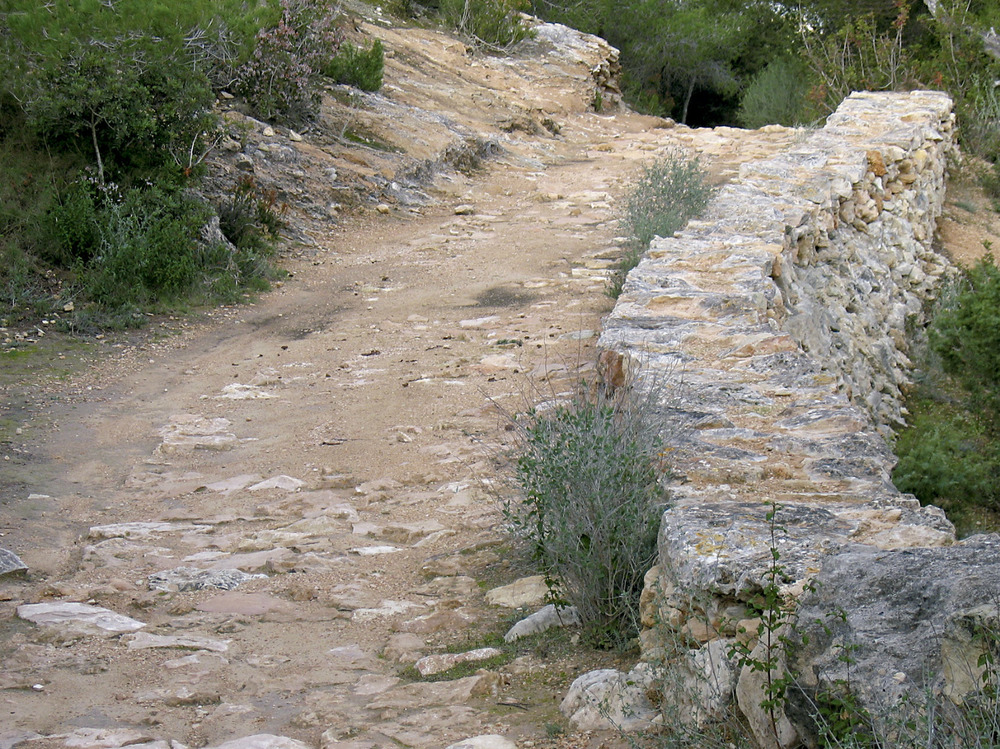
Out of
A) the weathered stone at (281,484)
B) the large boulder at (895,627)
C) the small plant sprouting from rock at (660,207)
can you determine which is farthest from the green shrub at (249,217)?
the large boulder at (895,627)

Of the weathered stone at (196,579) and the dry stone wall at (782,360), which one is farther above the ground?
the dry stone wall at (782,360)

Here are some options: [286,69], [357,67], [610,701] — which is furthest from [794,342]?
[357,67]

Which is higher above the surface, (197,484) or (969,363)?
(969,363)

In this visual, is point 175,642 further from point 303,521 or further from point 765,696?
point 765,696

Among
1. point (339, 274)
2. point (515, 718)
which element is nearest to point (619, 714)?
point (515, 718)

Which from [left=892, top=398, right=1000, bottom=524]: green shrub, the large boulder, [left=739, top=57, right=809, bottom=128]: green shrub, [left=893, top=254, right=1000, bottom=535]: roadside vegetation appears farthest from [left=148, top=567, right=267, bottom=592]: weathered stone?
[left=739, top=57, right=809, bottom=128]: green shrub

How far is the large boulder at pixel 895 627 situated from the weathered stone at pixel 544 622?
3.31 ft

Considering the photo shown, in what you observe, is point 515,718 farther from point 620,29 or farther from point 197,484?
point 620,29

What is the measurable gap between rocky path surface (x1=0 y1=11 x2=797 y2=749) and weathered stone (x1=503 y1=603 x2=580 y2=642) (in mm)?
92

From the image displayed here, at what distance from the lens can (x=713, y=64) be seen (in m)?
21.4

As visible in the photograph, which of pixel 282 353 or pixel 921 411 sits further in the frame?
pixel 921 411

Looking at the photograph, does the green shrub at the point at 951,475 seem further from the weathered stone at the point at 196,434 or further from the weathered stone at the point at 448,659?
the weathered stone at the point at 196,434

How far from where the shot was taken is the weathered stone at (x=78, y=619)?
319 cm

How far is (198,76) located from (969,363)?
6.31m
